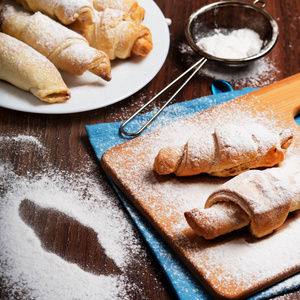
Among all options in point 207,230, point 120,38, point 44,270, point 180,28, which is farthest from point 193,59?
point 44,270

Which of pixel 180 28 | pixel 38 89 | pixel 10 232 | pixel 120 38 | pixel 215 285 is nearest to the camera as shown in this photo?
pixel 215 285

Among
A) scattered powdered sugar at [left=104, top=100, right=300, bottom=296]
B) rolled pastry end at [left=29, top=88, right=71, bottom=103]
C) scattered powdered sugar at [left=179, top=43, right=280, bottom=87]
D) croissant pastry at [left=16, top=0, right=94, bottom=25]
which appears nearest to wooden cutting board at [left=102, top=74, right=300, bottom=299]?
scattered powdered sugar at [left=104, top=100, right=300, bottom=296]

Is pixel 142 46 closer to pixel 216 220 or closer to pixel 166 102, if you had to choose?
pixel 166 102

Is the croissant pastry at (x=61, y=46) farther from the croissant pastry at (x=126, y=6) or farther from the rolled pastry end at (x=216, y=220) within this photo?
the rolled pastry end at (x=216, y=220)

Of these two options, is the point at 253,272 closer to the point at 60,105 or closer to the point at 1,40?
the point at 60,105

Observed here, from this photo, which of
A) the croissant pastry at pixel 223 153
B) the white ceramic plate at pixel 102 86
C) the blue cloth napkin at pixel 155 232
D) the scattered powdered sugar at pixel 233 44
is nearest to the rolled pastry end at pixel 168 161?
the croissant pastry at pixel 223 153
